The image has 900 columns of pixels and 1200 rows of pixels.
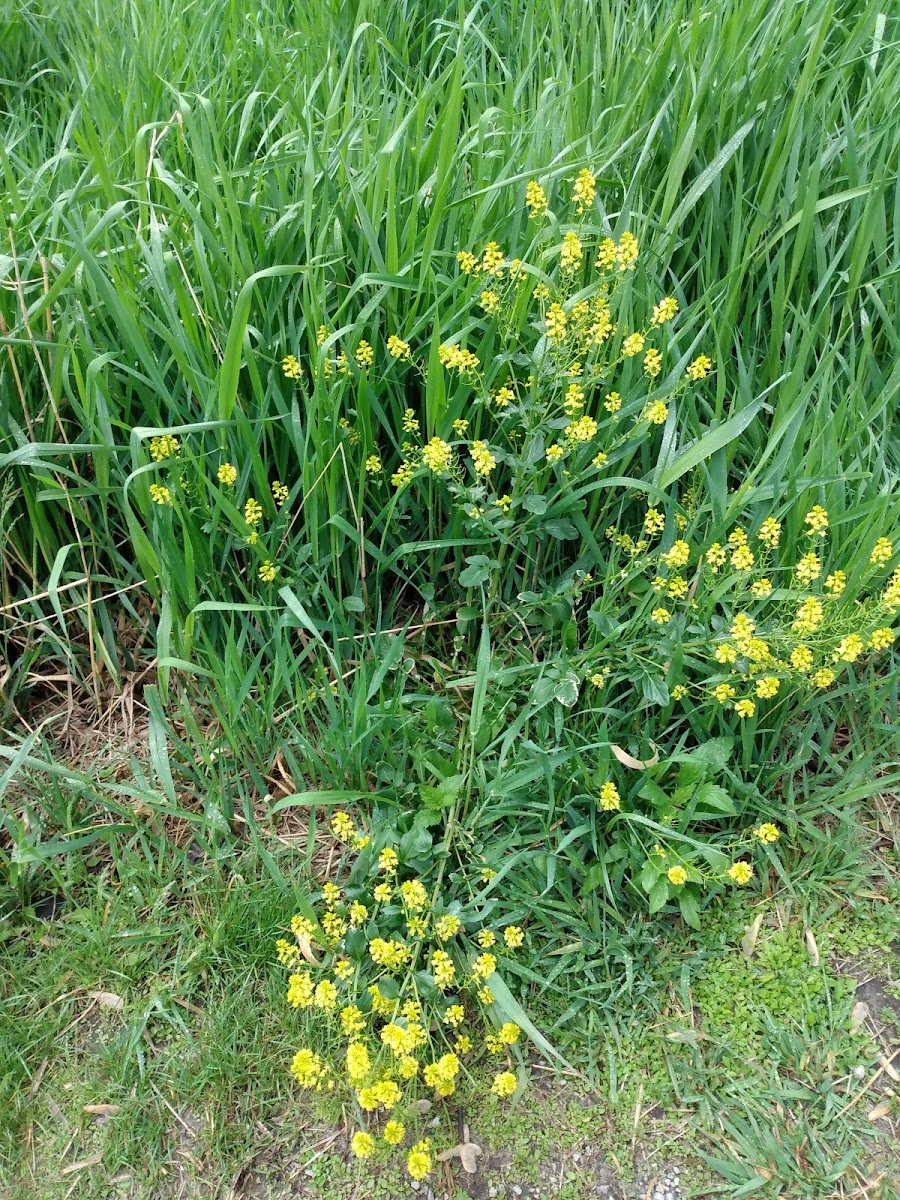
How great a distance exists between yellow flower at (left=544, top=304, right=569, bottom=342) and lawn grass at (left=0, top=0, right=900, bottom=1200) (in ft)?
0.20

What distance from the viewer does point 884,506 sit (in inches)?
70.0

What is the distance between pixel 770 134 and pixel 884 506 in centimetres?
107

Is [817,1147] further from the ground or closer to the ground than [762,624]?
closer to the ground

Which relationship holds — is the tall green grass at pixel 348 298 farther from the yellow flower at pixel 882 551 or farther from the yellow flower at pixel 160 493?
the yellow flower at pixel 882 551

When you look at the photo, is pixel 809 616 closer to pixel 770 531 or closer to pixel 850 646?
pixel 850 646

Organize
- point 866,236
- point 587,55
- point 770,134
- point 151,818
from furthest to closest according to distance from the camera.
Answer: point 587,55 < point 770,134 < point 866,236 < point 151,818

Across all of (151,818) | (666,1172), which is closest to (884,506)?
(666,1172)

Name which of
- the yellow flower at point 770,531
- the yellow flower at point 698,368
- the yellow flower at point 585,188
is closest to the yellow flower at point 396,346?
the yellow flower at point 585,188

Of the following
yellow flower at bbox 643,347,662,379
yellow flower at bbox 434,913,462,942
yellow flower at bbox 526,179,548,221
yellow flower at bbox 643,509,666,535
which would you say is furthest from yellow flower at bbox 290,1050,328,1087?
yellow flower at bbox 526,179,548,221

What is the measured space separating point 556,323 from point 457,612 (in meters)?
0.68

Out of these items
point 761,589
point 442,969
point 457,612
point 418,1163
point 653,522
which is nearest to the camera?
point 418,1163

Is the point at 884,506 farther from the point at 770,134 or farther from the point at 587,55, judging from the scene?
the point at 587,55

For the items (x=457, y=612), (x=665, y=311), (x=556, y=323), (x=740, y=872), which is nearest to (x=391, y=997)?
(x=740, y=872)

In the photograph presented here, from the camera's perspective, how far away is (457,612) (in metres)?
2.02
